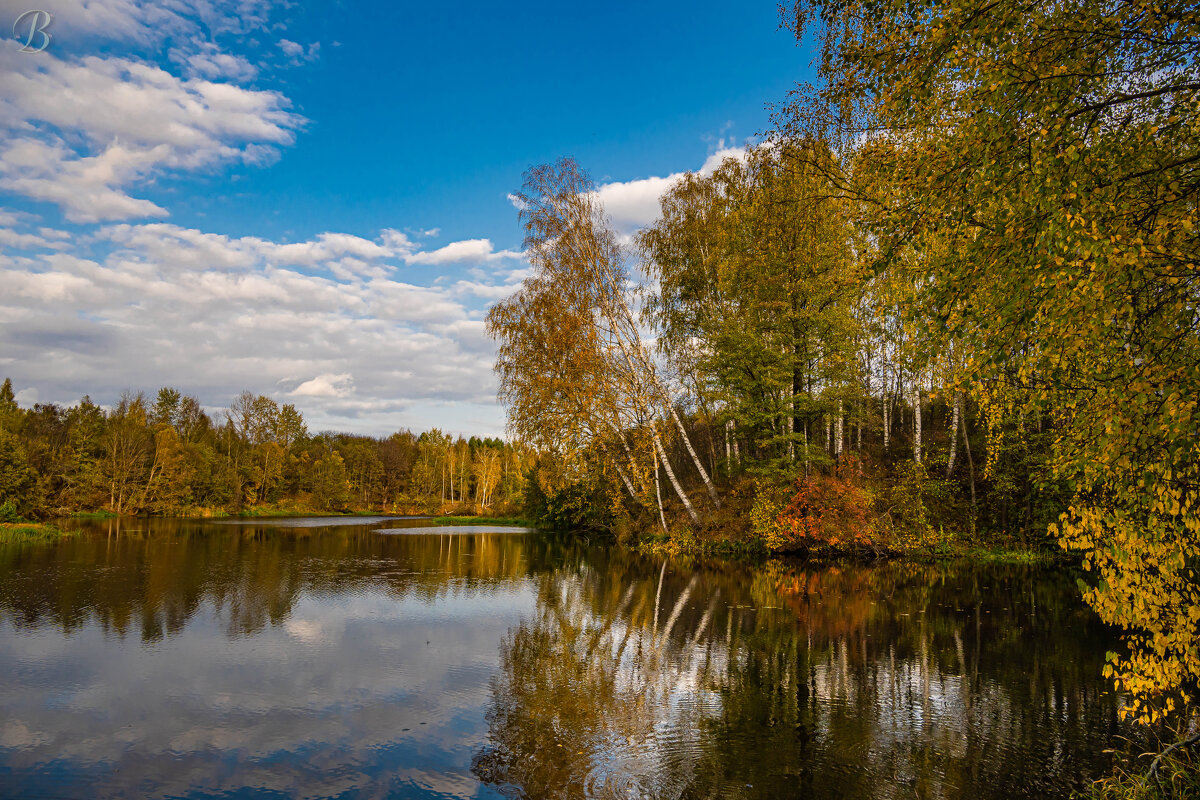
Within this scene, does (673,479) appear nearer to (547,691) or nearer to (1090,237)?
(547,691)

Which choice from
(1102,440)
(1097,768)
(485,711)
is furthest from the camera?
(485,711)

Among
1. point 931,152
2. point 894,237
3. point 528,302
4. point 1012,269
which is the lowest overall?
point 1012,269

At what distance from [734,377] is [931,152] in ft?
58.8

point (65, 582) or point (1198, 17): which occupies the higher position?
point (1198, 17)

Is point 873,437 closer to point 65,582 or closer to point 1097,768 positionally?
point 1097,768

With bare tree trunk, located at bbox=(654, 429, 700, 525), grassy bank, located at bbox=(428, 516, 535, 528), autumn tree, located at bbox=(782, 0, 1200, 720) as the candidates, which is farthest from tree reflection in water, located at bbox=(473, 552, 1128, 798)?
grassy bank, located at bbox=(428, 516, 535, 528)

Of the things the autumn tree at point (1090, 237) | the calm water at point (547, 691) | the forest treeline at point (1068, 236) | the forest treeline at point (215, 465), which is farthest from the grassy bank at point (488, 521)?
the autumn tree at point (1090, 237)

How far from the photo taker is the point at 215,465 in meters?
61.5

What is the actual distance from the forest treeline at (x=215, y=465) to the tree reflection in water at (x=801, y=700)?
1716cm

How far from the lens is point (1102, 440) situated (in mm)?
4613

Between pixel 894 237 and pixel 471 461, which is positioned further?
pixel 471 461

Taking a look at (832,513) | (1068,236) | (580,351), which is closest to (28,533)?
(580,351)

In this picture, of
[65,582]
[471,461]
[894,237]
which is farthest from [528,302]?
[471,461]

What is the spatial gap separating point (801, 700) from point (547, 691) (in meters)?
3.17
